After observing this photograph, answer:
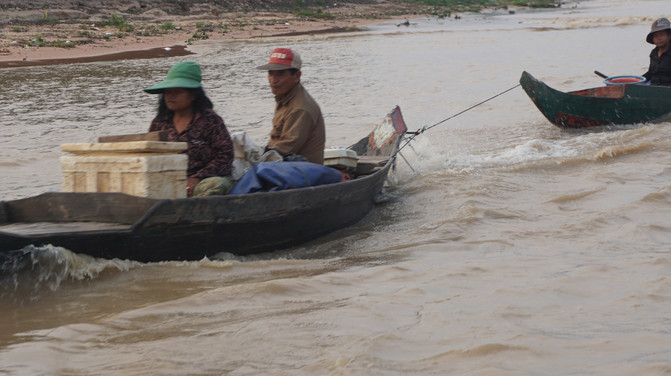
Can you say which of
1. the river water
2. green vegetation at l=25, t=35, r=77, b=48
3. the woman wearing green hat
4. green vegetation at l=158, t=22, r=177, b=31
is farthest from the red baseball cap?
green vegetation at l=158, t=22, r=177, b=31

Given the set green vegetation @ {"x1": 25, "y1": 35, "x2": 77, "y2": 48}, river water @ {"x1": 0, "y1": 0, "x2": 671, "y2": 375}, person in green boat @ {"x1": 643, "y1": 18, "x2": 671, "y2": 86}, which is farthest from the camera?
green vegetation @ {"x1": 25, "y1": 35, "x2": 77, "y2": 48}

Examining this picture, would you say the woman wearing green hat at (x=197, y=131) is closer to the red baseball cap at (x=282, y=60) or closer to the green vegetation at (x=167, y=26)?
the red baseball cap at (x=282, y=60)

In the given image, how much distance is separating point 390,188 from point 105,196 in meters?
3.83

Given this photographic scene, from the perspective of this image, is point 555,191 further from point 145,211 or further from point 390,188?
point 145,211

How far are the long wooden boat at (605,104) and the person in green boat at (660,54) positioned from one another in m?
0.42

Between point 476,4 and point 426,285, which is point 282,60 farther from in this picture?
point 476,4

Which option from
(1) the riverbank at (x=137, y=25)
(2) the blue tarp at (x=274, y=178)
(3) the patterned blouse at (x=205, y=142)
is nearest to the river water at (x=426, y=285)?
(2) the blue tarp at (x=274, y=178)

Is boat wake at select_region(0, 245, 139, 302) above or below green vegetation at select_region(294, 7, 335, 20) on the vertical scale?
below

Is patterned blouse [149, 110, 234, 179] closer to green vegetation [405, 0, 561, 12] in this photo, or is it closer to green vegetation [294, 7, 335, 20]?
green vegetation [294, 7, 335, 20]

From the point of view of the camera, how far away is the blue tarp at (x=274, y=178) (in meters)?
5.05

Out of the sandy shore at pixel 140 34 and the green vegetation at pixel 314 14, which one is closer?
the sandy shore at pixel 140 34

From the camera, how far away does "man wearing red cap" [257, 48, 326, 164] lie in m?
5.55

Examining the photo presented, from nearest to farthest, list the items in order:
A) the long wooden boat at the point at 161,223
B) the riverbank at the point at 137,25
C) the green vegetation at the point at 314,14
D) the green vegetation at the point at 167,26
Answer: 1. the long wooden boat at the point at 161,223
2. the riverbank at the point at 137,25
3. the green vegetation at the point at 167,26
4. the green vegetation at the point at 314,14

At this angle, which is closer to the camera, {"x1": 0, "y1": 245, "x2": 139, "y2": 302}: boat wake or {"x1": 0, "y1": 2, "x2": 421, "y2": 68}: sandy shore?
{"x1": 0, "y1": 245, "x2": 139, "y2": 302}: boat wake
